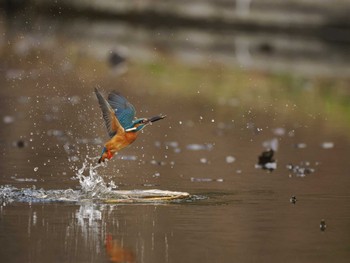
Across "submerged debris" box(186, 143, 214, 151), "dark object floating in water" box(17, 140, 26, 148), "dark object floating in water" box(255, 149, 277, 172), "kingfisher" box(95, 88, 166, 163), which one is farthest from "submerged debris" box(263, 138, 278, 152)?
"kingfisher" box(95, 88, 166, 163)

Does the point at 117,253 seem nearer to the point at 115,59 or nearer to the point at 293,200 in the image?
the point at 293,200

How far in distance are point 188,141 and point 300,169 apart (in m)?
2.36

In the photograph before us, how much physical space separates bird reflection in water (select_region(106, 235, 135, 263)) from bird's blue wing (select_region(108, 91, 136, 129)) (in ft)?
6.27

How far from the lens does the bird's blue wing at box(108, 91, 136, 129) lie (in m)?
9.79

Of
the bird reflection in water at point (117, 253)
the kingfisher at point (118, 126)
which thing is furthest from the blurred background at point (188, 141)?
the kingfisher at point (118, 126)

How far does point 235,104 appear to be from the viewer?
18391mm

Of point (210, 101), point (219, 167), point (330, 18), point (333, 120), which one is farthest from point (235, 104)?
point (330, 18)

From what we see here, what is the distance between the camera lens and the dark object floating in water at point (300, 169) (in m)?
11.8

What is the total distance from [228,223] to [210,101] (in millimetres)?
9870

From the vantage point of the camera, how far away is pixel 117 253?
7.55 meters

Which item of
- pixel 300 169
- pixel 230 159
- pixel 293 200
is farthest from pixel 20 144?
pixel 293 200

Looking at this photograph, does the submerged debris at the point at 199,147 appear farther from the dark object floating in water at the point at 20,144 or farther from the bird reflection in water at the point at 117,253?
the bird reflection in water at the point at 117,253

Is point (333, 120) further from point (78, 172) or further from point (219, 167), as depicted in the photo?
point (78, 172)

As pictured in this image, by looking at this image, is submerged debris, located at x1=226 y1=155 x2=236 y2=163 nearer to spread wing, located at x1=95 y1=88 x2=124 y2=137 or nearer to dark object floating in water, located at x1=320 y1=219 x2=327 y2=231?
spread wing, located at x1=95 y1=88 x2=124 y2=137
